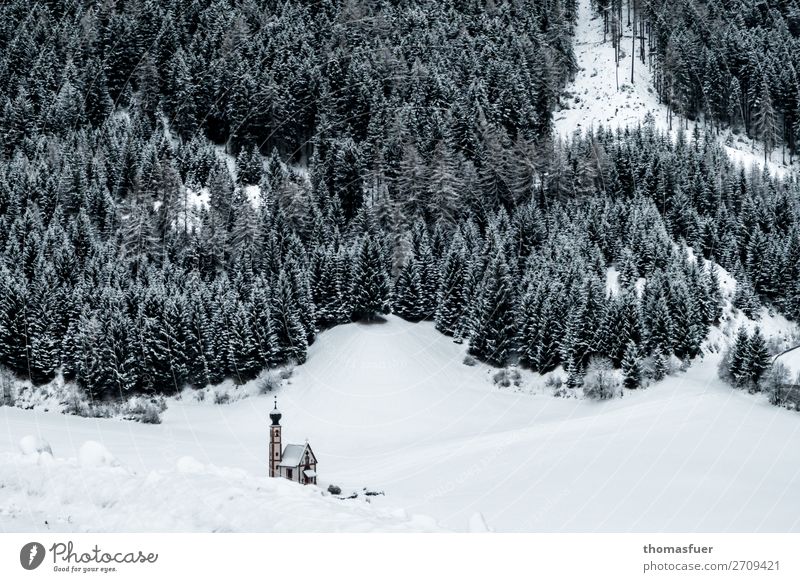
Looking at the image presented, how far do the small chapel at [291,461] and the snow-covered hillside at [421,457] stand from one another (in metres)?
1.57

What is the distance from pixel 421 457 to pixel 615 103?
96.3 metres

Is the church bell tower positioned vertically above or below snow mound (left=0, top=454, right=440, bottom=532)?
below

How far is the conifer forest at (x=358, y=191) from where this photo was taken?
2707 inches

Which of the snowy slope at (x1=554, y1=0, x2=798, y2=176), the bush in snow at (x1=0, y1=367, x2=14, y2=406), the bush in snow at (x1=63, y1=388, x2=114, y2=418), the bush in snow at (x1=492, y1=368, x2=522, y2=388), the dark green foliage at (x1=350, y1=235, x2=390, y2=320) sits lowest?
the bush in snow at (x1=492, y1=368, x2=522, y2=388)

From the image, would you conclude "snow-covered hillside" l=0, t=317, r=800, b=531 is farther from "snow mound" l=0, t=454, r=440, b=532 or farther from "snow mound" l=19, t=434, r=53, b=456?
"snow mound" l=19, t=434, r=53, b=456

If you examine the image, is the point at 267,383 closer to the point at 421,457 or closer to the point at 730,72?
the point at 421,457

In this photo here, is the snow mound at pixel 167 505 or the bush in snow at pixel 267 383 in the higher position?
the snow mound at pixel 167 505

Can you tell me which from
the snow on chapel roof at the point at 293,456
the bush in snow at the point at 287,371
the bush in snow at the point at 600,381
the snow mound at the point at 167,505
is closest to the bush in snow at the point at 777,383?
the bush in snow at the point at 600,381

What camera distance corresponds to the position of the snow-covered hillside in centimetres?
1659

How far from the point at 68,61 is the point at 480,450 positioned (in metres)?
106

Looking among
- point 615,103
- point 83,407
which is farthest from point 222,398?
point 615,103

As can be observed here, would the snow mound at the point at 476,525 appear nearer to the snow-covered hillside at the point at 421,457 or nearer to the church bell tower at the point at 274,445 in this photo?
the snow-covered hillside at the point at 421,457

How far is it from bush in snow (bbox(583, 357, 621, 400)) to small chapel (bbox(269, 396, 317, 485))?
28.1 m

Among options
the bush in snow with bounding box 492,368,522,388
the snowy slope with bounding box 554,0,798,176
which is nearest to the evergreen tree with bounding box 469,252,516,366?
the bush in snow with bounding box 492,368,522,388
